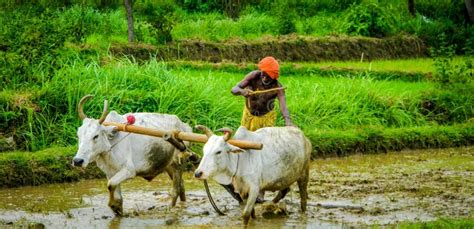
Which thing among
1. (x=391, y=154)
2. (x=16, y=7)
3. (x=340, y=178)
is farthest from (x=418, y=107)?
(x=16, y=7)

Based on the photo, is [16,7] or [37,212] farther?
[16,7]

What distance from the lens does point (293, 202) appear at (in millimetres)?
12078

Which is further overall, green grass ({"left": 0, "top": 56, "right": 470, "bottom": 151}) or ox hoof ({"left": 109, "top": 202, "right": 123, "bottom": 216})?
green grass ({"left": 0, "top": 56, "right": 470, "bottom": 151})

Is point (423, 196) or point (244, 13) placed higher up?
point (423, 196)

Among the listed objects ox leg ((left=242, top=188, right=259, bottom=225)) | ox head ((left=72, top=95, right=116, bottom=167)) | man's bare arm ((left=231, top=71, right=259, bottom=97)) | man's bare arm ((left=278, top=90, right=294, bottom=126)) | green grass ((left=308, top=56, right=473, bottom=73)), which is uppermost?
man's bare arm ((left=231, top=71, right=259, bottom=97))

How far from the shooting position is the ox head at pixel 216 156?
32.5 ft

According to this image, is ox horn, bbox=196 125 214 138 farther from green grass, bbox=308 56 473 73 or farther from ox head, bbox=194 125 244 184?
green grass, bbox=308 56 473 73

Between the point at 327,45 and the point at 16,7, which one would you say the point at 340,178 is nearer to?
the point at 327,45

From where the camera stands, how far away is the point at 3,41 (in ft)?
50.6

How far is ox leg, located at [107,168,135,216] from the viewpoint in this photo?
10.5 m

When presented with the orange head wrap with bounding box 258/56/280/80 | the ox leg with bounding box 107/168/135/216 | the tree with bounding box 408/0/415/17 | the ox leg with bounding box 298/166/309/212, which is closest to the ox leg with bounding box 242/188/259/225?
the ox leg with bounding box 298/166/309/212

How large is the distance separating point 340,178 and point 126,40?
385 inches

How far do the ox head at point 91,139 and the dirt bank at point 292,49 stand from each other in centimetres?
972

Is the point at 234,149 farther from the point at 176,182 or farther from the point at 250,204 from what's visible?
the point at 176,182
